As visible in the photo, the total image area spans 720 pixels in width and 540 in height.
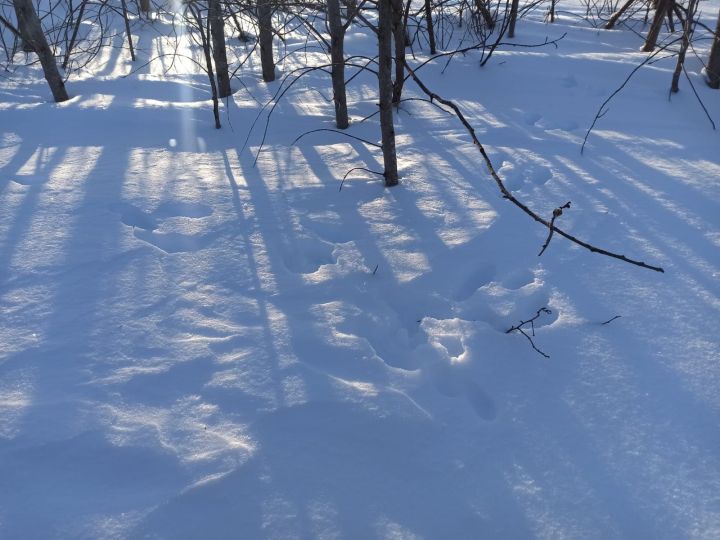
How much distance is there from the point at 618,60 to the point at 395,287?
421 centimetres

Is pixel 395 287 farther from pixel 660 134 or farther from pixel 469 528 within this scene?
pixel 660 134

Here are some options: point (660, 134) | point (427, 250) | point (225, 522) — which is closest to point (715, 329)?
point (427, 250)

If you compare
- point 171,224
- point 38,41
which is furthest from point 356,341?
point 38,41

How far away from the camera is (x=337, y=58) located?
12.6ft

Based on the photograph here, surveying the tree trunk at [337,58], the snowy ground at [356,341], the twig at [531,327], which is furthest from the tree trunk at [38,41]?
the twig at [531,327]

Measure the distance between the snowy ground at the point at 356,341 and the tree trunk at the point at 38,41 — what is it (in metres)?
1.17

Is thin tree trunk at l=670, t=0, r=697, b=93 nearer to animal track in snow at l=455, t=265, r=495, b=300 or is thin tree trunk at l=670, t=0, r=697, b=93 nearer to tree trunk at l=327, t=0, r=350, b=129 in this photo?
tree trunk at l=327, t=0, r=350, b=129

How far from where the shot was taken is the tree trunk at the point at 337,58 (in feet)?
11.7

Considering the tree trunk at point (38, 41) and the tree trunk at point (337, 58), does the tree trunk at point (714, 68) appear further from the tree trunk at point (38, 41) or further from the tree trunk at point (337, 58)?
the tree trunk at point (38, 41)

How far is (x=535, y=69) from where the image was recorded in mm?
5145

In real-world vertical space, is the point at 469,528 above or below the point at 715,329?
below

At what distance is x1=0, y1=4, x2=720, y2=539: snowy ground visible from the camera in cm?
159

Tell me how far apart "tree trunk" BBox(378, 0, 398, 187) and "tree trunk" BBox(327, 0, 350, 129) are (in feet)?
2.36

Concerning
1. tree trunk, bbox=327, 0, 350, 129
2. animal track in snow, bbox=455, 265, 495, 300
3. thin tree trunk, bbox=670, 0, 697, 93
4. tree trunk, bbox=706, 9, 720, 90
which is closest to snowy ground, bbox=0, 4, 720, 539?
animal track in snow, bbox=455, 265, 495, 300
